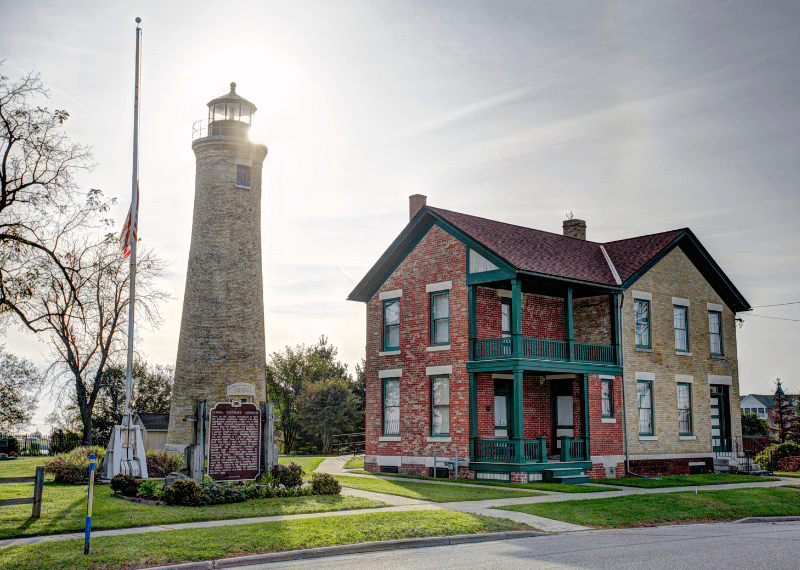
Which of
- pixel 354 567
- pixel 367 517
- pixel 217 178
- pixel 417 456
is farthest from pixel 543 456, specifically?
pixel 217 178

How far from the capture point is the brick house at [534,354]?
23766 mm

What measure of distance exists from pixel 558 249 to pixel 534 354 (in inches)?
212

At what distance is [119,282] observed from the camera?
37.2m

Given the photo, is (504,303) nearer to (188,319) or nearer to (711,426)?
(711,426)

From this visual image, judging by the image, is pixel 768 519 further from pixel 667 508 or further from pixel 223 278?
pixel 223 278

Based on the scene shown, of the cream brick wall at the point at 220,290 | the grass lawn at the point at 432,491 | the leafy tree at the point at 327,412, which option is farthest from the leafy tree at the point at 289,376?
the grass lawn at the point at 432,491

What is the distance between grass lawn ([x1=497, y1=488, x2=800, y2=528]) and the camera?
15.1 metres

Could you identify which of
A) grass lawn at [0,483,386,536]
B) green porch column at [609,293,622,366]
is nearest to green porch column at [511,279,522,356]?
green porch column at [609,293,622,366]

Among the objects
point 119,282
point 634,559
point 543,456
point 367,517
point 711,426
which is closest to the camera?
point 634,559

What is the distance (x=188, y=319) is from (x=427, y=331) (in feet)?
A: 34.3

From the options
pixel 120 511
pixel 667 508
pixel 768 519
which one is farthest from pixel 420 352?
pixel 120 511

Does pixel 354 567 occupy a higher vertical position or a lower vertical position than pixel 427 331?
lower

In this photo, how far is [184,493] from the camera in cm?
1536

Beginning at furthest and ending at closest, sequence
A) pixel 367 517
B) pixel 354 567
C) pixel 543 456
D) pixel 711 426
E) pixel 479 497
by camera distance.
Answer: pixel 711 426, pixel 543 456, pixel 479 497, pixel 367 517, pixel 354 567
